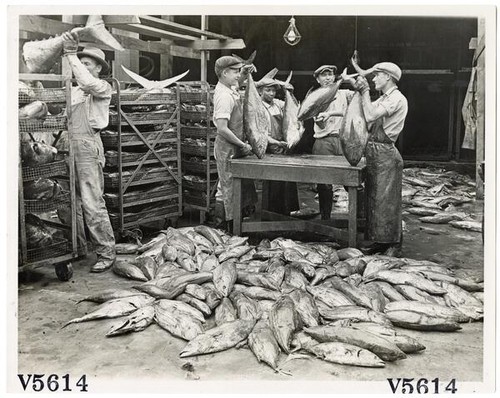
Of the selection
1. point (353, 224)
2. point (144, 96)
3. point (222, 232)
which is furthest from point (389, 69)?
point (144, 96)

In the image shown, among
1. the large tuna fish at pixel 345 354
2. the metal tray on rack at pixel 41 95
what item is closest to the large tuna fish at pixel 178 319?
the large tuna fish at pixel 345 354

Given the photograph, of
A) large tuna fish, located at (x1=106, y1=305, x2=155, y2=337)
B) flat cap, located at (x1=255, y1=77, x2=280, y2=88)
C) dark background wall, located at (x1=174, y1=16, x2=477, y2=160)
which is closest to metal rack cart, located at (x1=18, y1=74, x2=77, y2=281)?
large tuna fish, located at (x1=106, y1=305, x2=155, y2=337)

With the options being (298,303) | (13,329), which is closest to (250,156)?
(298,303)

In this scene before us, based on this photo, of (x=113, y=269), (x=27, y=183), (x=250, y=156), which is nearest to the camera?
(x=27, y=183)

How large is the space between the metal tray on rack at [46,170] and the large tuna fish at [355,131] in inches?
100

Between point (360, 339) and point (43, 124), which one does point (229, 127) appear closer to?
point (43, 124)

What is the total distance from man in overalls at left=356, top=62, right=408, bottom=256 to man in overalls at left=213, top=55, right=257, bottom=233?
4.37 feet

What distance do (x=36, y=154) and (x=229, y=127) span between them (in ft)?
7.62

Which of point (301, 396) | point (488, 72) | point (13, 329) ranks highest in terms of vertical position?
point (488, 72)

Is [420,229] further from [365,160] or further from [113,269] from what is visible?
[113,269]

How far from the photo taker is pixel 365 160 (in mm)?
5801

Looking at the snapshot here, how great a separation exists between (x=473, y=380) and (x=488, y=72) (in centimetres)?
211

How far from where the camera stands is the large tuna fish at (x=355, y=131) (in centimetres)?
539

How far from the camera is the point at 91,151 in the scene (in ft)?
17.9
